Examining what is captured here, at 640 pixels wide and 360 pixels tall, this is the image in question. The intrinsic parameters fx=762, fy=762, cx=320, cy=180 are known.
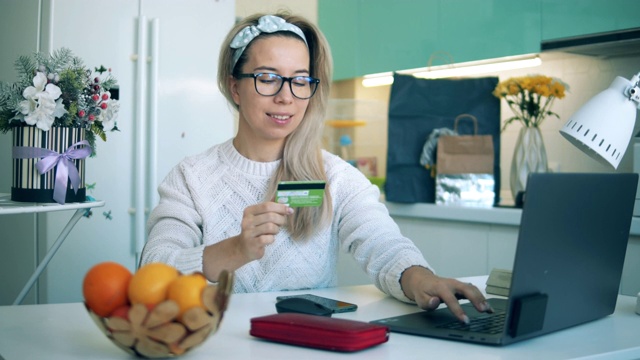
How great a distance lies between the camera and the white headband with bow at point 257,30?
187 cm

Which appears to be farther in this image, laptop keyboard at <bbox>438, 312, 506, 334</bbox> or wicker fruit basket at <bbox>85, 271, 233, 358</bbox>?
laptop keyboard at <bbox>438, 312, 506, 334</bbox>

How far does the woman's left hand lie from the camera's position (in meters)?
1.32

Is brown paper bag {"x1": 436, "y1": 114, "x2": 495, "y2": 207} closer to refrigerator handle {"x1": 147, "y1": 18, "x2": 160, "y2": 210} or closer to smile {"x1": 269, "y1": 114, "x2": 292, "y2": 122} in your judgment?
refrigerator handle {"x1": 147, "y1": 18, "x2": 160, "y2": 210}

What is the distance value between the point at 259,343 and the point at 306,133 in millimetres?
851

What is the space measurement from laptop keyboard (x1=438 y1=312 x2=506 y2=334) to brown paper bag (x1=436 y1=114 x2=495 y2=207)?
1.83m

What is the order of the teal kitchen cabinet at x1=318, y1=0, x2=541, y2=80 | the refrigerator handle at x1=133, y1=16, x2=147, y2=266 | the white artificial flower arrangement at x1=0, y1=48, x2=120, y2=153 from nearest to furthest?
the white artificial flower arrangement at x1=0, y1=48, x2=120, y2=153 → the refrigerator handle at x1=133, y1=16, x2=147, y2=266 → the teal kitchen cabinet at x1=318, y1=0, x2=541, y2=80

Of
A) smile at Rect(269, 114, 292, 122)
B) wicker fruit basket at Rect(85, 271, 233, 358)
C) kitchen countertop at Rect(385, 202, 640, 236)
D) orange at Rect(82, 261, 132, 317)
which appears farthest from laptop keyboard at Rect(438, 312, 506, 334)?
kitchen countertop at Rect(385, 202, 640, 236)

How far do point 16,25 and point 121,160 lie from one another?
2.09ft

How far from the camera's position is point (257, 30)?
1873mm

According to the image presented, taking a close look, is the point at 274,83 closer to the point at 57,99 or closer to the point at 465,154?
the point at 57,99

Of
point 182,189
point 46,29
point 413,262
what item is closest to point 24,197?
point 182,189

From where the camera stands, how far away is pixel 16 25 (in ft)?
9.43

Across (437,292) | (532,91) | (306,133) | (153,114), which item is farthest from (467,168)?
(437,292)

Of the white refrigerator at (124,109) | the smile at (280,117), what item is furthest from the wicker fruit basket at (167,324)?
the white refrigerator at (124,109)
